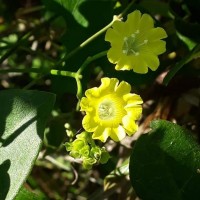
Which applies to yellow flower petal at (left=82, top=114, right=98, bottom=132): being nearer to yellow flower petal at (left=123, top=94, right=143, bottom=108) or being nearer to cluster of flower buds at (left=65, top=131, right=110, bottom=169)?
cluster of flower buds at (left=65, top=131, right=110, bottom=169)

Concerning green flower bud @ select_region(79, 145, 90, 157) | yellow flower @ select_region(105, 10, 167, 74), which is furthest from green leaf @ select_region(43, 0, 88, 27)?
green flower bud @ select_region(79, 145, 90, 157)

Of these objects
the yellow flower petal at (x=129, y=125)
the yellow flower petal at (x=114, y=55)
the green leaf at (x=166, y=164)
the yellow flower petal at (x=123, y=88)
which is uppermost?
the yellow flower petal at (x=114, y=55)

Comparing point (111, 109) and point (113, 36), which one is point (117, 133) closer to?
point (111, 109)

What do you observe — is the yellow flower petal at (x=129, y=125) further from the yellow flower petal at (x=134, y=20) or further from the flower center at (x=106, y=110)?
the yellow flower petal at (x=134, y=20)

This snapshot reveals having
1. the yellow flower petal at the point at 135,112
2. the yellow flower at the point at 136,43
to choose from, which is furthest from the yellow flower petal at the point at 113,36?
the yellow flower petal at the point at 135,112

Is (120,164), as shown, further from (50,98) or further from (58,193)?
(50,98)

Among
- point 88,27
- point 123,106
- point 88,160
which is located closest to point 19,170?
point 88,160

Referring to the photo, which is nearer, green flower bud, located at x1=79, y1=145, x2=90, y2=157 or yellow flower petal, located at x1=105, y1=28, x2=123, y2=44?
green flower bud, located at x1=79, y1=145, x2=90, y2=157
